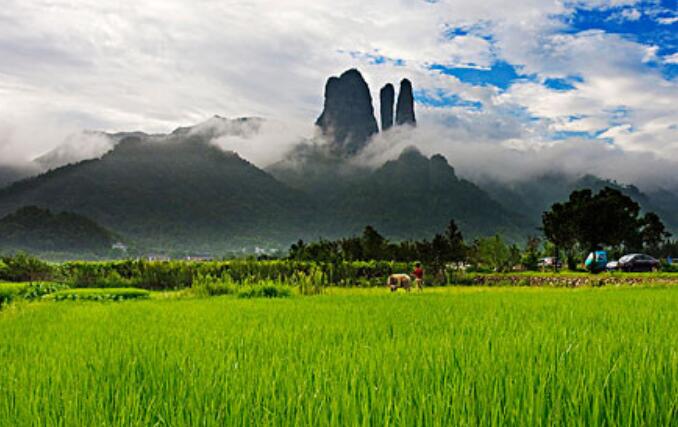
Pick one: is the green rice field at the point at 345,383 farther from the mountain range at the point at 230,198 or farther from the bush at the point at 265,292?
the mountain range at the point at 230,198

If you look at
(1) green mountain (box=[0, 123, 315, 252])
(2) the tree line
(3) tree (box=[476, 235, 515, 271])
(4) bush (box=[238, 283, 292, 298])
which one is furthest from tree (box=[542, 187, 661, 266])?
(1) green mountain (box=[0, 123, 315, 252])

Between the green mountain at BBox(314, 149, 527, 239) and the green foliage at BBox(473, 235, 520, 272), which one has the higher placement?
the green mountain at BBox(314, 149, 527, 239)

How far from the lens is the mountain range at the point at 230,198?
372 feet

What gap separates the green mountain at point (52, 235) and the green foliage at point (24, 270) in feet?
196

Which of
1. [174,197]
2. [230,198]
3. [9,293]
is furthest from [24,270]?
[230,198]

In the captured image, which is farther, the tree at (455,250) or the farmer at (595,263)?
the farmer at (595,263)

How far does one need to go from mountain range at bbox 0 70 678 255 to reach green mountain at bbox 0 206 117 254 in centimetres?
116

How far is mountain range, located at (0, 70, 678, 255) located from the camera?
11344 centimetres

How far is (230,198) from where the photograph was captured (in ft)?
435

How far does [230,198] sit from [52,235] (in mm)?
46265

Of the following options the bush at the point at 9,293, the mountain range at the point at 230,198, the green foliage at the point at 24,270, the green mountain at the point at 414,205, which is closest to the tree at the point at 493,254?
the green foliage at the point at 24,270

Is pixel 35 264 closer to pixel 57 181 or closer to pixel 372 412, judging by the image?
pixel 372 412

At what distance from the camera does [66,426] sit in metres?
2.31

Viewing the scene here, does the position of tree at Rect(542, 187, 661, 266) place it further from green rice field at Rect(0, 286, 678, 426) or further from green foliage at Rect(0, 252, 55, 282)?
green rice field at Rect(0, 286, 678, 426)
